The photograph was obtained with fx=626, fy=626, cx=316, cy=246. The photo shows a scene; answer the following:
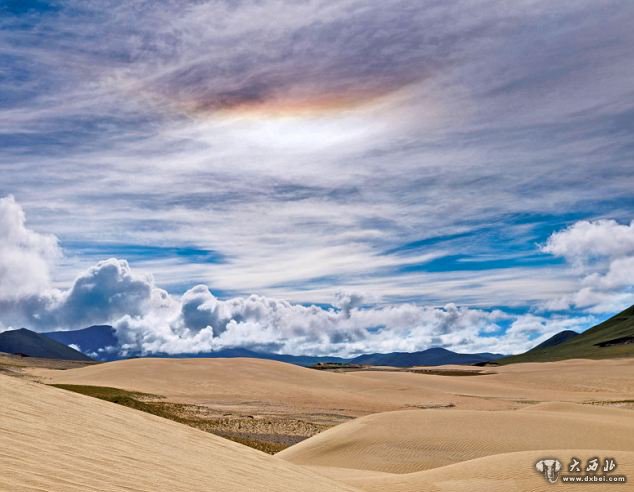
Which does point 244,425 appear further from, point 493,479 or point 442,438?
point 493,479

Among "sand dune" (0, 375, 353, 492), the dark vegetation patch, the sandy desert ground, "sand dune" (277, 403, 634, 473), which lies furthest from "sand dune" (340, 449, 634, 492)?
the dark vegetation patch

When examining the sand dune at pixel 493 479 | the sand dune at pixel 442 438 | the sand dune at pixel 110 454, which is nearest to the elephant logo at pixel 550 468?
the sand dune at pixel 493 479

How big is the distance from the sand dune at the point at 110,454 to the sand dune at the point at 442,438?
34.0 ft

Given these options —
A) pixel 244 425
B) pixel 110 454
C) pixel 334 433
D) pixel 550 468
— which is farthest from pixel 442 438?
pixel 110 454

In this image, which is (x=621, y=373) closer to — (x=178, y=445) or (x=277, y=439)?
(x=277, y=439)

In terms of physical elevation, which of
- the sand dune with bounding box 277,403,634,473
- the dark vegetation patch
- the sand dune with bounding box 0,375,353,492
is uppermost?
the sand dune with bounding box 0,375,353,492
